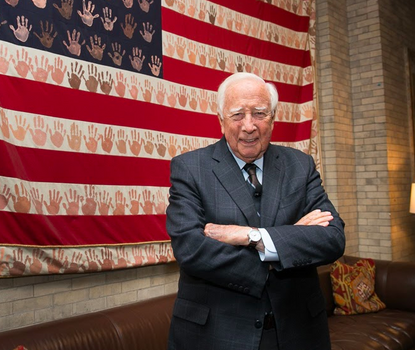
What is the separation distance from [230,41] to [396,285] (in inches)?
102

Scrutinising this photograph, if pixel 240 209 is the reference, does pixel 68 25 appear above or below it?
above

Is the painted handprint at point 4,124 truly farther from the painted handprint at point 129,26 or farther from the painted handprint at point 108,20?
the painted handprint at point 129,26

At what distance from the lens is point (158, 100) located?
3.14 m

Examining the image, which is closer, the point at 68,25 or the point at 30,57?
the point at 30,57

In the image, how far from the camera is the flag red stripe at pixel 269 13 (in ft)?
12.8

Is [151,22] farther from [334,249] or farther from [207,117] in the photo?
[334,249]

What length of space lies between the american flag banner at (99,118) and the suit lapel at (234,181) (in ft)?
3.92

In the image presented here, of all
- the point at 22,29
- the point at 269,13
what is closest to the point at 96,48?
the point at 22,29

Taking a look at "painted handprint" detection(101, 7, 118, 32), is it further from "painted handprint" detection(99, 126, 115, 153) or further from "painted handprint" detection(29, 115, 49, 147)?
"painted handprint" detection(29, 115, 49, 147)

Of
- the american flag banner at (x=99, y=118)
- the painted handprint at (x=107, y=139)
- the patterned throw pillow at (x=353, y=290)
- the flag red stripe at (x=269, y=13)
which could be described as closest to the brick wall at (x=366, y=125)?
the flag red stripe at (x=269, y=13)

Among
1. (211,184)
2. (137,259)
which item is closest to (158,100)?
(137,259)

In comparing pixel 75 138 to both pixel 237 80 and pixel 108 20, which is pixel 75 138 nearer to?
pixel 108 20

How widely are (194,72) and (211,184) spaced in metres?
1.98

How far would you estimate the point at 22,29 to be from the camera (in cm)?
240
